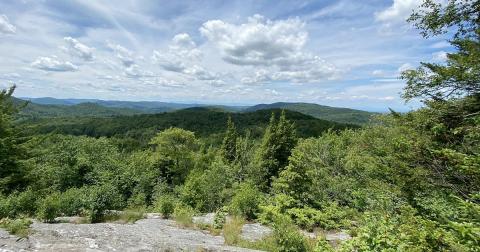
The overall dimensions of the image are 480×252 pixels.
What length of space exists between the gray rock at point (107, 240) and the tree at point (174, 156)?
37418 mm

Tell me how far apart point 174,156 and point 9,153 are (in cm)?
2640

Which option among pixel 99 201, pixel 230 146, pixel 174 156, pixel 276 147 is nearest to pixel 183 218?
pixel 99 201

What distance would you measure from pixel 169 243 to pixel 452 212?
9.42 metres

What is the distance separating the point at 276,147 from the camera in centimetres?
3616

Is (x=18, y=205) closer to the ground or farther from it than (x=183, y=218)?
farther from it

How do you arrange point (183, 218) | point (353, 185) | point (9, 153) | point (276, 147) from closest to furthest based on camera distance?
1. point (183, 218)
2. point (353, 185)
3. point (9, 153)
4. point (276, 147)

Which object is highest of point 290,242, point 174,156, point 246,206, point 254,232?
point 290,242

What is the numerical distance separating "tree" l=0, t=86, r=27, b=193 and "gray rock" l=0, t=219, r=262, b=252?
16.9 meters

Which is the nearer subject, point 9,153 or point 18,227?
point 18,227

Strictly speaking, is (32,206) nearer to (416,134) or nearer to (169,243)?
(169,243)

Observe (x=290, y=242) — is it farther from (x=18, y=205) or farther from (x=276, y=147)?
(x=276, y=147)

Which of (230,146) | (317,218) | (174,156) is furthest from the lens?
(230,146)

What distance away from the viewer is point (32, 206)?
14570mm

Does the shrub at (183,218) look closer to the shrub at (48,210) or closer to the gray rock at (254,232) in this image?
the gray rock at (254,232)
